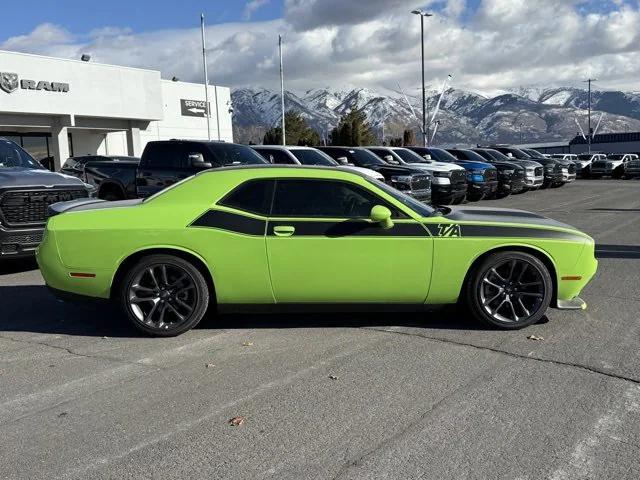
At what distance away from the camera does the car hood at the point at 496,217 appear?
5.90 metres

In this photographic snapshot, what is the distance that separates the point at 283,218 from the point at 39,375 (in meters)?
2.30

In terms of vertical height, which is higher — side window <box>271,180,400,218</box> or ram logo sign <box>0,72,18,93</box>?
ram logo sign <box>0,72,18,93</box>

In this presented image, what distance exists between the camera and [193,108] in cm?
4812

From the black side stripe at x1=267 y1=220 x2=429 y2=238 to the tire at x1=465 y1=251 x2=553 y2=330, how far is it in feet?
2.13

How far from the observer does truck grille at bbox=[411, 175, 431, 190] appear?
1583 cm

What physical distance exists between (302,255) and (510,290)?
1865mm

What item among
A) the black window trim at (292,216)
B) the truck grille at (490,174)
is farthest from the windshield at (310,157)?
the black window trim at (292,216)

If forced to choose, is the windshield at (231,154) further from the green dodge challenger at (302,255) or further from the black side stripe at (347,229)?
the black side stripe at (347,229)

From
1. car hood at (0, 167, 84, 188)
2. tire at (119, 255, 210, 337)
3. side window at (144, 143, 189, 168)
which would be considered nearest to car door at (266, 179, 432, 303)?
tire at (119, 255, 210, 337)

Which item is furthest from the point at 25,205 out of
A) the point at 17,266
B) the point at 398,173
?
the point at 398,173

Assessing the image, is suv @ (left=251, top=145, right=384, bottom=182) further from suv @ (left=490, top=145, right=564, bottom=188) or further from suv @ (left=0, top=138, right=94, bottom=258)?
suv @ (left=490, top=145, right=564, bottom=188)

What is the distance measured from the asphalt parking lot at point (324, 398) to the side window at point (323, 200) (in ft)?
3.49

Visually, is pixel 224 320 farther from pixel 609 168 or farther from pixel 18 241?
pixel 609 168

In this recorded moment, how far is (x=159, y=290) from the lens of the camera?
5.69 metres
